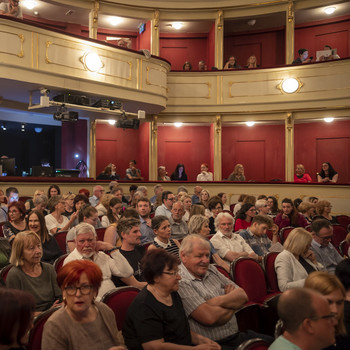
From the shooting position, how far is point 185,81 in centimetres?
1083

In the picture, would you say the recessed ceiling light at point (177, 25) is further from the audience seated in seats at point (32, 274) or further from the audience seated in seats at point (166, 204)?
the audience seated in seats at point (32, 274)

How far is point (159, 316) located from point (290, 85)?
912cm

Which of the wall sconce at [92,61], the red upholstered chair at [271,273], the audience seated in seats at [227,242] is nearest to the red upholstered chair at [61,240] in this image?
the audience seated in seats at [227,242]

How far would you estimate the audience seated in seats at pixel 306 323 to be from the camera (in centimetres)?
158

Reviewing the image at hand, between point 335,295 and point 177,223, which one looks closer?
point 335,295

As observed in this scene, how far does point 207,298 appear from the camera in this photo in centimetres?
243

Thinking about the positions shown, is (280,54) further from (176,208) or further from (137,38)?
(176,208)

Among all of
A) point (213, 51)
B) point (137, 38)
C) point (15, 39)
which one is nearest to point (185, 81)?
point (213, 51)

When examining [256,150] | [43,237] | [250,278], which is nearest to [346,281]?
[250,278]

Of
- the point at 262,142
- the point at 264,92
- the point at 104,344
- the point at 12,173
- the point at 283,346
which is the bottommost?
the point at 104,344

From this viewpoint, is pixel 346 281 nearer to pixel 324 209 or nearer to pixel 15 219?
pixel 15 219

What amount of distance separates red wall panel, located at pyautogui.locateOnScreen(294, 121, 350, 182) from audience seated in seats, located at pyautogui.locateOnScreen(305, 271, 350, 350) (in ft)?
32.9

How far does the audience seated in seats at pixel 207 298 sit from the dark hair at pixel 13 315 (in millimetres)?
1034

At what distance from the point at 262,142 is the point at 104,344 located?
10.9 m
